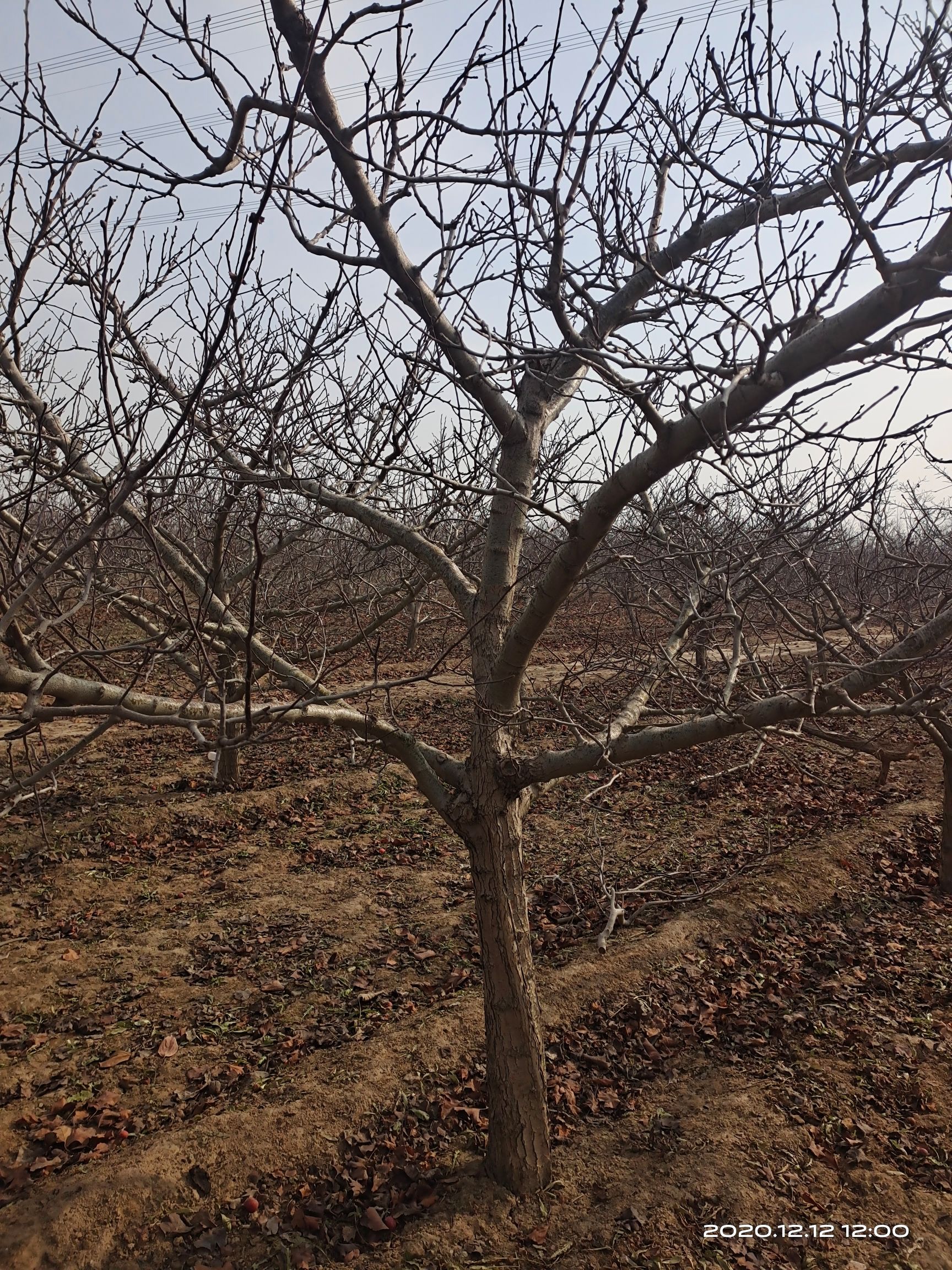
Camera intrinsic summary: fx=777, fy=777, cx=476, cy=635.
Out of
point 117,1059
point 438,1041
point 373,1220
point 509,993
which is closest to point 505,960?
point 509,993

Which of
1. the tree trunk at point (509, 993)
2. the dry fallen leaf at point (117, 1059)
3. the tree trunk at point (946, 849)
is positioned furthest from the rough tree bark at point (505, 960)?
the tree trunk at point (946, 849)

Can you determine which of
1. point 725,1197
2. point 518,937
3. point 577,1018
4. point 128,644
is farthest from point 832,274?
point 577,1018

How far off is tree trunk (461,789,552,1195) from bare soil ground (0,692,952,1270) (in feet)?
0.95

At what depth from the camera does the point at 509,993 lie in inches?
125

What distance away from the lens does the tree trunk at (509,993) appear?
3137 mm

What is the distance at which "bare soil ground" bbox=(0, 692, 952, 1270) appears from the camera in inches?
130

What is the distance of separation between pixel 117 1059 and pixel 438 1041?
1.80 m

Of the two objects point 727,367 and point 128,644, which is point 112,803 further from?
point 727,367

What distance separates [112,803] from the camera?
782 centimetres

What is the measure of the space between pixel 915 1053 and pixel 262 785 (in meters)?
6.53

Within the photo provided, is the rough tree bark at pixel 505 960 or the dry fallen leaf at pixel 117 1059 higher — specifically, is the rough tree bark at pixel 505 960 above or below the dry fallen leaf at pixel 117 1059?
above

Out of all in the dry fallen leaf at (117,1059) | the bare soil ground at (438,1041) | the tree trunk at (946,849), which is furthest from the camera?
the tree trunk at (946,849)

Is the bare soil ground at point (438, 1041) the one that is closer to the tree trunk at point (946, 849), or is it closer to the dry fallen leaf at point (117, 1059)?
the dry fallen leaf at point (117, 1059)

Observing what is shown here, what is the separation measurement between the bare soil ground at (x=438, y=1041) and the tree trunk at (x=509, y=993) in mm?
289
